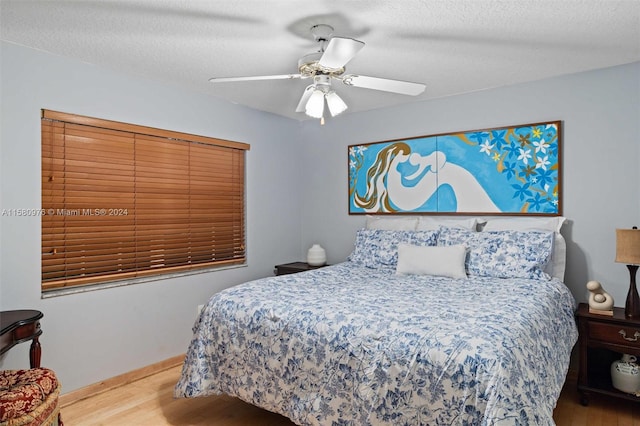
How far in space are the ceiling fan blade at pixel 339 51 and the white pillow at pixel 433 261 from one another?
1643 mm

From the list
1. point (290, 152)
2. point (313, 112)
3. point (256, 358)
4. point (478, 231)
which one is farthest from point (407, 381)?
point (290, 152)

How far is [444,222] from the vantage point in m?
3.56

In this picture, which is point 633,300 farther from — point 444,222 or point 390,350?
point 390,350

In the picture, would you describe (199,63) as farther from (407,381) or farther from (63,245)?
(407,381)

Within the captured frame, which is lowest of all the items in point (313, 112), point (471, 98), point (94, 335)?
point (94, 335)

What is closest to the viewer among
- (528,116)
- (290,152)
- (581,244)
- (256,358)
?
(256,358)

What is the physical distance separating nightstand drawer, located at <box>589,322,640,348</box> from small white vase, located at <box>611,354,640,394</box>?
0.62 ft

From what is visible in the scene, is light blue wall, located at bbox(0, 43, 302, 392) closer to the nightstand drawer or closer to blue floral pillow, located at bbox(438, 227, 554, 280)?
blue floral pillow, located at bbox(438, 227, 554, 280)

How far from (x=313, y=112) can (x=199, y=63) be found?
37.2 inches

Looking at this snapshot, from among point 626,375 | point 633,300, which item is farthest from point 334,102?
point 626,375

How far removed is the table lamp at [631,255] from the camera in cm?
252

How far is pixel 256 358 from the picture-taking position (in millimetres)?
2232

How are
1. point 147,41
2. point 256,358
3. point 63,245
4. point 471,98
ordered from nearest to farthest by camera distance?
1. point 256,358
2. point 147,41
3. point 63,245
4. point 471,98

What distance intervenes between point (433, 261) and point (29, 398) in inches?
99.7
